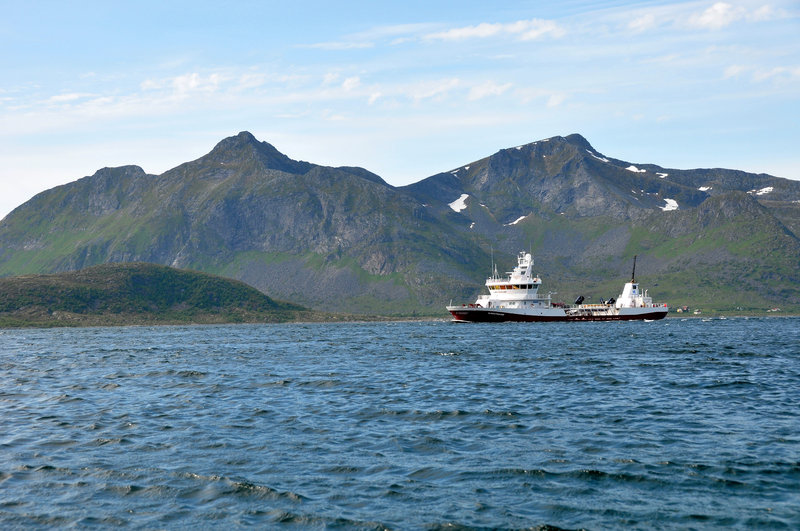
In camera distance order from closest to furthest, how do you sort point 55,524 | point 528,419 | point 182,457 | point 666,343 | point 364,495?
1. point 55,524
2. point 364,495
3. point 182,457
4. point 528,419
5. point 666,343

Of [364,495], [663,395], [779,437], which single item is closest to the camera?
[364,495]

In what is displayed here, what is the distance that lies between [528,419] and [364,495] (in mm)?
15059

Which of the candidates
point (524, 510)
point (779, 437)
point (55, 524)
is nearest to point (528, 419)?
point (779, 437)

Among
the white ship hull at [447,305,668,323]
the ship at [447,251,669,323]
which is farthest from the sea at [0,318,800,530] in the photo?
the ship at [447,251,669,323]

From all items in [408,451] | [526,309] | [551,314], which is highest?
[526,309]

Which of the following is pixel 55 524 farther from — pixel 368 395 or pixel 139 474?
pixel 368 395

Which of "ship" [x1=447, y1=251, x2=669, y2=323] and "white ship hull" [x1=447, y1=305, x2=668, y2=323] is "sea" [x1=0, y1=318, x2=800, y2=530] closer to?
"white ship hull" [x1=447, y1=305, x2=668, y2=323]

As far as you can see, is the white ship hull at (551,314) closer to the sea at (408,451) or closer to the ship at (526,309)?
the ship at (526,309)

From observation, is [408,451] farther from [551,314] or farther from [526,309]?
[551,314]

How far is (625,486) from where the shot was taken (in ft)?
74.2

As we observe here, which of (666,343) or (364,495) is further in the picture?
(666,343)

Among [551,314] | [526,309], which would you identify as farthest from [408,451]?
[551,314]

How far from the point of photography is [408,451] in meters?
28.0

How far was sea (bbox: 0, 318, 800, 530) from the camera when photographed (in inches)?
802
